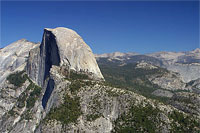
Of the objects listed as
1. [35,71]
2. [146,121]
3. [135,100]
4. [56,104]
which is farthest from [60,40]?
[146,121]

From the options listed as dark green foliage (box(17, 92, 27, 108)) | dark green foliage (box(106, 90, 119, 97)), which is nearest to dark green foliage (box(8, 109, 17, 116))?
dark green foliage (box(17, 92, 27, 108))

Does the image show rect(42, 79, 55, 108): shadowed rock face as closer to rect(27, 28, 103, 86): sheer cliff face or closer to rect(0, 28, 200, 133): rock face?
rect(0, 28, 200, 133): rock face

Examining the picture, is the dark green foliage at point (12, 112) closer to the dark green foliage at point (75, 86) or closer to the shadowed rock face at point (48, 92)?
the shadowed rock face at point (48, 92)

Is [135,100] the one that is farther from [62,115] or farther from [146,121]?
[62,115]

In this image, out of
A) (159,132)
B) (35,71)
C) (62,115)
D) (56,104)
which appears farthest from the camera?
(35,71)

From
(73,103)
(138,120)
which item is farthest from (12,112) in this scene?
(138,120)

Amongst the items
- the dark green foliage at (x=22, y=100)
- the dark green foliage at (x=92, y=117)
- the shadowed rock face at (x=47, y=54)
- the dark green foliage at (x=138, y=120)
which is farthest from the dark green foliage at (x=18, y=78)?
the dark green foliage at (x=138, y=120)
